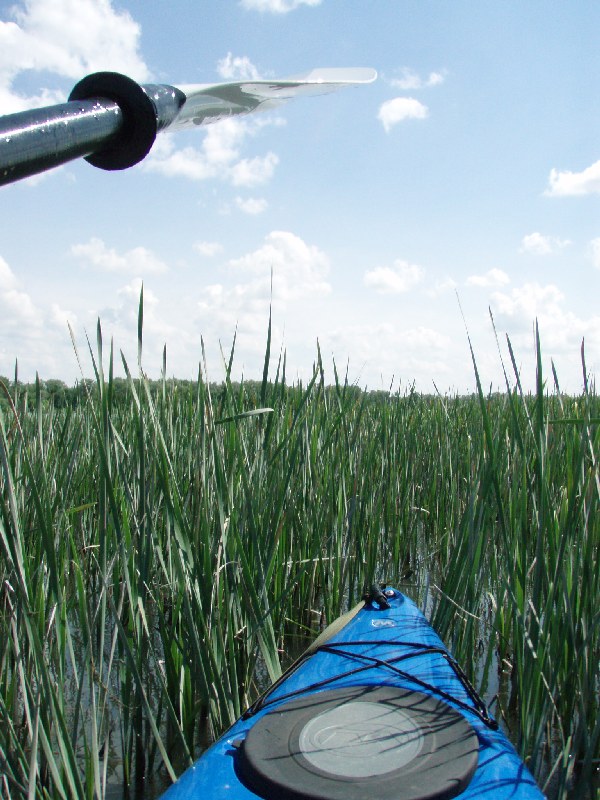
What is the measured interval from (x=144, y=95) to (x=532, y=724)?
1.57m

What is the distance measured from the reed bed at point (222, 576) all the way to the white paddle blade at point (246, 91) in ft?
1.66

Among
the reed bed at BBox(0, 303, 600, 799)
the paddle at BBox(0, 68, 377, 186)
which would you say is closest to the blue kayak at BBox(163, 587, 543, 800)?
the reed bed at BBox(0, 303, 600, 799)

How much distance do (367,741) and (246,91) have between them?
1.04 m

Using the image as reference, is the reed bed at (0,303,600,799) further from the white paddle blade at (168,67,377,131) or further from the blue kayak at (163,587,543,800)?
the white paddle blade at (168,67,377,131)

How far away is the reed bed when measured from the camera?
1.23 meters

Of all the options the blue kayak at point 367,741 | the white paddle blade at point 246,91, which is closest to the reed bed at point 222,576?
the blue kayak at point 367,741

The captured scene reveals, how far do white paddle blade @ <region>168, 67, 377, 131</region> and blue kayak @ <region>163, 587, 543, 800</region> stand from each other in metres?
0.96

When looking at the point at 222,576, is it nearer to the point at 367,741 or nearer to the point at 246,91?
the point at 367,741

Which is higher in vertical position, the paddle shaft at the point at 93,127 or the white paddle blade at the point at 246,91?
the white paddle blade at the point at 246,91

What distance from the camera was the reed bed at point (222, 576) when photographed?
4.04 feet

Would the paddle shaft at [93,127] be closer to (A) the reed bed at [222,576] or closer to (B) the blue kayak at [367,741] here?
(A) the reed bed at [222,576]

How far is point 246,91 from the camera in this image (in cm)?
60

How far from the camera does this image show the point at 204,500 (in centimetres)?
154

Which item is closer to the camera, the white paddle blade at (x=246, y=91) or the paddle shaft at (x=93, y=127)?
the paddle shaft at (x=93, y=127)
